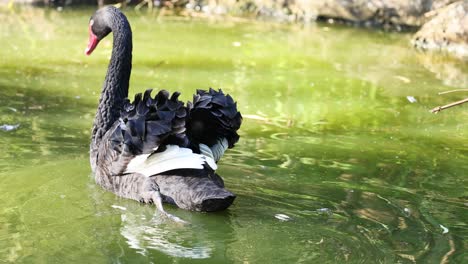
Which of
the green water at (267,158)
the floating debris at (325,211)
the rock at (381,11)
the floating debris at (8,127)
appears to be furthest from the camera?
the rock at (381,11)

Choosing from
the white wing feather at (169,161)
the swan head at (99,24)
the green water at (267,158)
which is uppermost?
the swan head at (99,24)

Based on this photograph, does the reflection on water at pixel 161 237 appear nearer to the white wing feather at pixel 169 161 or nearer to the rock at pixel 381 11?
the white wing feather at pixel 169 161

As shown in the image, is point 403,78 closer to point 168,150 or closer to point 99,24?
point 99,24

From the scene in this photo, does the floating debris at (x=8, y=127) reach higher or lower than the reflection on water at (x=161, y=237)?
lower

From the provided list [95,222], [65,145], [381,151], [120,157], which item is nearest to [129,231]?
[95,222]

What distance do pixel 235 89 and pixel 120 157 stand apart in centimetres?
300

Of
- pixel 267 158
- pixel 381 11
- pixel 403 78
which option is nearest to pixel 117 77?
pixel 267 158

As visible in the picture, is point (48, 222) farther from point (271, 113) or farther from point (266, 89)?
point (266, 89)

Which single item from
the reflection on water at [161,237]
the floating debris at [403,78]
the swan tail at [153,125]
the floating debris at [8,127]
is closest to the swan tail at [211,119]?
the swan tail at [153,125]

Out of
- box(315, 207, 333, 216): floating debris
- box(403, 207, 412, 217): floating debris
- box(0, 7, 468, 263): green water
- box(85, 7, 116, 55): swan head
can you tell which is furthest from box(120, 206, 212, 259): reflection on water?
box(85, 7, 116, 55): swan head

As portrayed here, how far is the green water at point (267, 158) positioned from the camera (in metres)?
3.62

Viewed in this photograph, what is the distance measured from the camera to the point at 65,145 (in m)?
5.11

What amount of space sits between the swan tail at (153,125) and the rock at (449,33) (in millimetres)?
6310

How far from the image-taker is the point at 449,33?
9.88 meters
